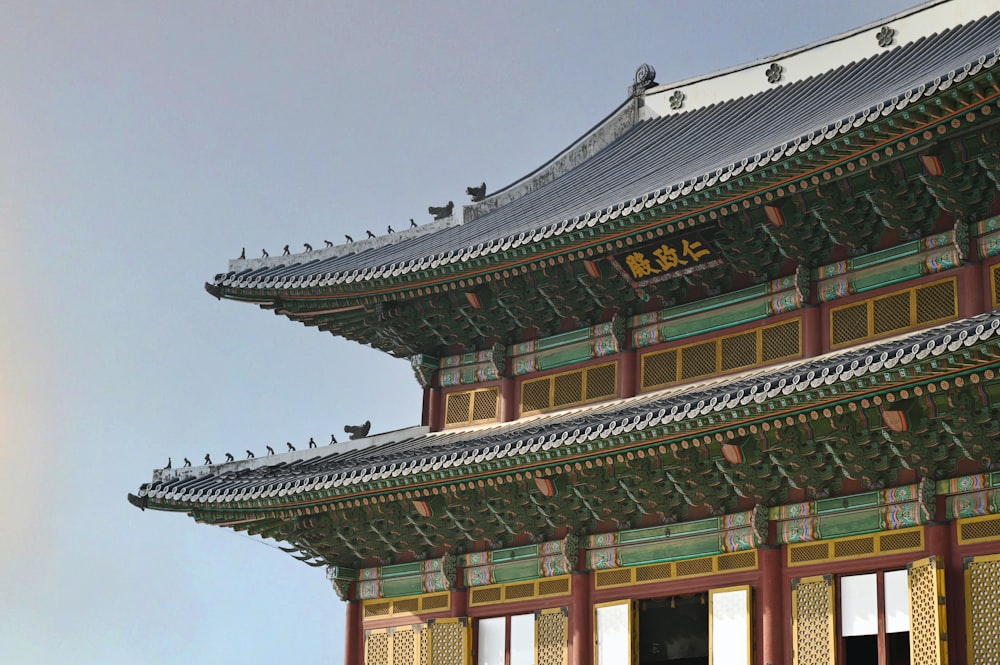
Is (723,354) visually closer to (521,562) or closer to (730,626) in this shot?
(730,626)

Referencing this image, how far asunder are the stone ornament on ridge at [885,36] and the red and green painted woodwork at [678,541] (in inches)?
347

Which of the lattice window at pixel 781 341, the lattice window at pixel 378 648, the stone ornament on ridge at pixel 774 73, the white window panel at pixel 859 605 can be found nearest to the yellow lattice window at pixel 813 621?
the white window panel at pixel 859 605

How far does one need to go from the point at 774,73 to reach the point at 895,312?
7.80 metres

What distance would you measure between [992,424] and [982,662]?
7.69 feet

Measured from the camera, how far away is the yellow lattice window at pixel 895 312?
16.7 m

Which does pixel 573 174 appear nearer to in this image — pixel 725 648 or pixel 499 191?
pixel 499 191

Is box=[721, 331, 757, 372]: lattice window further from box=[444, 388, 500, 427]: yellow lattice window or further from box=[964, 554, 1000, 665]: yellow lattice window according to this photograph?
box=[964, 554, 1000, 665]: yellow lattice window

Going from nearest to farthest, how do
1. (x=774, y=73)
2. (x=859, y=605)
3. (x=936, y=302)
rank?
(x=859, y=605) < (x=936, y=302) < (x=774, y=73)

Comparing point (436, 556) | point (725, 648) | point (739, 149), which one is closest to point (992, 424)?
point (725, 648)

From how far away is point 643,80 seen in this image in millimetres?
26125

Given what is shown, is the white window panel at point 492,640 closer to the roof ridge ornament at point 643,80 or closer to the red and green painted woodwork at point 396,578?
the red and green painted woodwork at point 396,578

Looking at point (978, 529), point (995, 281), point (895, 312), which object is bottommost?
point (978, 529)

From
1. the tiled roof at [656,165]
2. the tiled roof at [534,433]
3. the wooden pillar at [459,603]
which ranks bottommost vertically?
the wooden pillar at [459,603]

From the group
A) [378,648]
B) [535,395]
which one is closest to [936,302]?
[535,395]
